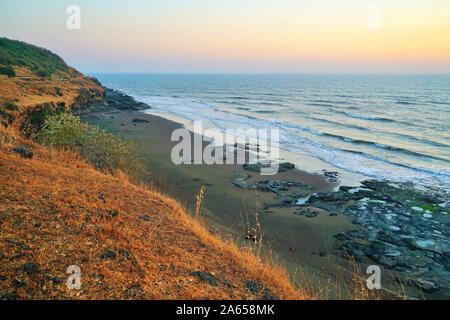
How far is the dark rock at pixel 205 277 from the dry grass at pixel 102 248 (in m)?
0.09

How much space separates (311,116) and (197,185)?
35055 millimetres

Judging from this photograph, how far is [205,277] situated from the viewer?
16.6 feet

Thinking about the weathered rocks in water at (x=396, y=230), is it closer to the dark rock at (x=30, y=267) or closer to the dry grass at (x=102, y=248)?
the dry grass at (x=102, y=248)

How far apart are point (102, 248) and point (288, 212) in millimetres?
10061

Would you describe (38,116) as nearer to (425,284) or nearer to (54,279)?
(54,279)

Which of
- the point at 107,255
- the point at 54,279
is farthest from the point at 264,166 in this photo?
the point at 54,279

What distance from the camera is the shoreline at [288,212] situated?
32.5 feet

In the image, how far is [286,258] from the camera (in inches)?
379

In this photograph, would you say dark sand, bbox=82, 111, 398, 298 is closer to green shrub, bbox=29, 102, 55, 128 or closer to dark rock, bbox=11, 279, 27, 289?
dark rock, bbox=11, 279, 27, 289

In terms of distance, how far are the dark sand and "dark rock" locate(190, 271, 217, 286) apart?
2644 millimetres

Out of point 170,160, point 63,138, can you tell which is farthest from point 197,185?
point 63,138

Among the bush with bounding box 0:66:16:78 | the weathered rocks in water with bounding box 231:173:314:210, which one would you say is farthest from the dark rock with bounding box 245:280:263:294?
the bush with bounding box 0:66:16:78

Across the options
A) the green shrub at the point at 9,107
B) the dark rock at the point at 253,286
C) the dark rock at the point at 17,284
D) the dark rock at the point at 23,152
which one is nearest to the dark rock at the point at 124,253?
the dark rock at the point at 17,284

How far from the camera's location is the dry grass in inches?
163
